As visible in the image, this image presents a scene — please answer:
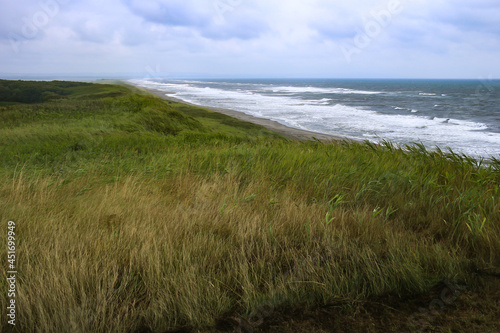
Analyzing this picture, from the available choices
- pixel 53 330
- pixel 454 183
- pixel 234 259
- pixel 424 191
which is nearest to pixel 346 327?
pixel 234 259

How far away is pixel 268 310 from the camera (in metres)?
2.21

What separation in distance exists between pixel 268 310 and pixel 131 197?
227cm

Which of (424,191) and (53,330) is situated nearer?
(53,330)

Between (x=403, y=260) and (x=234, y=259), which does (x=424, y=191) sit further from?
(x=234, y=259)

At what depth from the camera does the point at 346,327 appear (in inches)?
82.0

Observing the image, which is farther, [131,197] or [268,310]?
[131,197]

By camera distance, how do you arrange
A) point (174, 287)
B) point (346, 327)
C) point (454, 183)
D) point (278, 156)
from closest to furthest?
point (346, 327) → point (174, 287) → point (454, 183) → point (278, 156)

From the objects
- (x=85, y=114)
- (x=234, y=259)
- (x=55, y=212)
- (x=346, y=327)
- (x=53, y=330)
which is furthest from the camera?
(x=85, y=114)

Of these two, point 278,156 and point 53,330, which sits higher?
point 278,156

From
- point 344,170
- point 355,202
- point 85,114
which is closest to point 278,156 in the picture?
point 344,170

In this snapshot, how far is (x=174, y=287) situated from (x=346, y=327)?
1.17 metres

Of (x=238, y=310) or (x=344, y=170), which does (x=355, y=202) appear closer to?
(x=344, y=170)

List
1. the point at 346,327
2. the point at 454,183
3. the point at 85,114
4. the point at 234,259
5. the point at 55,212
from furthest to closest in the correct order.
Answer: the point at 85,114 < the point at 454,183 < the point at 55,212 < the point at 234,259 < the point at 346,327

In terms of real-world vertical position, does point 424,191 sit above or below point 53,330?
above
